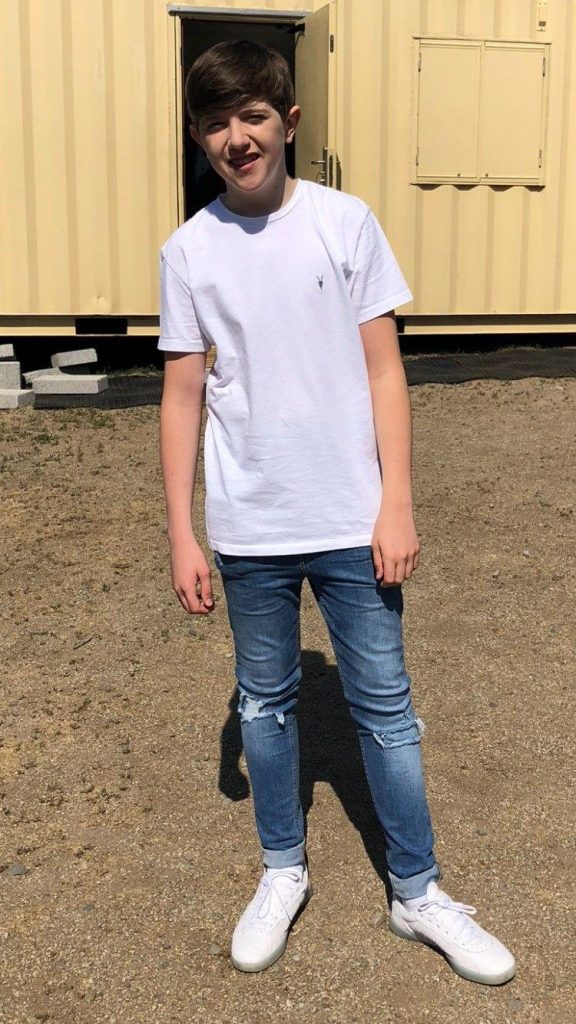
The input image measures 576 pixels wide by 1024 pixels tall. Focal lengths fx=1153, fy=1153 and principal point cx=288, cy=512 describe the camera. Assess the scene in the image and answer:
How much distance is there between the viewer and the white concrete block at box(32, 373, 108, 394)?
7.91 m

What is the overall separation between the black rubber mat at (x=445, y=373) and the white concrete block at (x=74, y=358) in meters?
0.24

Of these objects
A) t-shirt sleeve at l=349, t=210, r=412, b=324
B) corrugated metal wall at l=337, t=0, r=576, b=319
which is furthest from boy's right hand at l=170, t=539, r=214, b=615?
corrugated metal wall at l=337, t=0, r=576, b=319

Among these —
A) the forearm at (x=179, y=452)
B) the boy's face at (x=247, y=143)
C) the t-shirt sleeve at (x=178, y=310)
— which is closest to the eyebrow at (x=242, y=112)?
the boy's face at (x=247, y=143)

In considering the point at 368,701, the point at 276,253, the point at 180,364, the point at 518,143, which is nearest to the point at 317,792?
the point at 368,701

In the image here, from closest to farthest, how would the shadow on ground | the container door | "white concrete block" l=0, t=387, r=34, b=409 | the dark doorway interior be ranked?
the shadow on ground → "white concrete block" l=0, t=387, r=34, b=409 → the container door → the dark doorway interior

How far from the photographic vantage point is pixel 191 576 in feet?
7.58

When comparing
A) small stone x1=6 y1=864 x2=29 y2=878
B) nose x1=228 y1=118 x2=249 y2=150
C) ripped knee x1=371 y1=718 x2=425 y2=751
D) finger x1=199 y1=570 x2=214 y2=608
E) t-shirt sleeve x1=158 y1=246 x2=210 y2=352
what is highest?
nose x1=228 y1=118 x2=249 y2=150

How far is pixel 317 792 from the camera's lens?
9.97ft

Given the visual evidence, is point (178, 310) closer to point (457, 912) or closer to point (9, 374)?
point (457, 912)

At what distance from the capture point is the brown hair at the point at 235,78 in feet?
6.84

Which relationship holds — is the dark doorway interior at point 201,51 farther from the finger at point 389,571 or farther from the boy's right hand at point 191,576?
the finger at point 389,571

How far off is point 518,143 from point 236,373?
22.3 ft

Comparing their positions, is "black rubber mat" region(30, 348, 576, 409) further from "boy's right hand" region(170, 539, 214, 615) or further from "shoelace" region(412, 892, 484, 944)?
"shoelace" region(412, 892, 484, 944)

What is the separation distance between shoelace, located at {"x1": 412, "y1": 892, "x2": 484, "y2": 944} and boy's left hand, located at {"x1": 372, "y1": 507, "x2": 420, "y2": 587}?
689 millimetres
